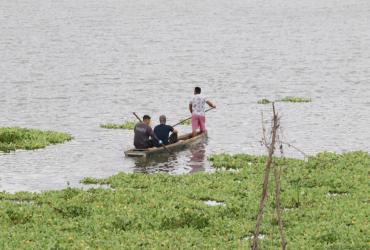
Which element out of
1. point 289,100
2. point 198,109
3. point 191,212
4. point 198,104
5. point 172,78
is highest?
point 172,78

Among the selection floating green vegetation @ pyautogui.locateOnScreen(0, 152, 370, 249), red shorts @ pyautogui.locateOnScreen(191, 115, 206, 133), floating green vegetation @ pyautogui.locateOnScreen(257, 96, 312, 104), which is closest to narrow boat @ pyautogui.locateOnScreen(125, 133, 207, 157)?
red shorts @ pyautogui.locateOnScreen(191, 115, 206, 133)

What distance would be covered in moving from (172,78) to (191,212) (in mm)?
48292

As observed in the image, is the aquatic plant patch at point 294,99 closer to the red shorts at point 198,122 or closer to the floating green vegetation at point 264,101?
the floating green vegetation at point 264,101

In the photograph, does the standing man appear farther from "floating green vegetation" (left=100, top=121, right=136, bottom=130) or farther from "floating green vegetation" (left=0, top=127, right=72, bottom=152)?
"floating green vegetation" (left=0, top=127, right=72, bottom=152)

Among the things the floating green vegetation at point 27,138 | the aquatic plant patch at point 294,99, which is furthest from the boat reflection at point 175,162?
the aquatic plant patch at point 294,99

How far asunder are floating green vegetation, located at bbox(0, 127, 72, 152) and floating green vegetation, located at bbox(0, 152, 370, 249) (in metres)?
8.51

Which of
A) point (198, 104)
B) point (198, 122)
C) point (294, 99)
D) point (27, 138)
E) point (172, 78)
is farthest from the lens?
point (172, 78)

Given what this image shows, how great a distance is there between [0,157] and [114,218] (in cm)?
1277

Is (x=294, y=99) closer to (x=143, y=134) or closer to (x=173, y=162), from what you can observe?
(x=143, y=134)

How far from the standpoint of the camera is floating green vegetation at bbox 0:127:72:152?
37.6 m

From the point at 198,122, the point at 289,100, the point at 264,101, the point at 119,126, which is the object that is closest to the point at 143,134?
the point at 198,122

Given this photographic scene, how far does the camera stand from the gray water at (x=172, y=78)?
3709cm

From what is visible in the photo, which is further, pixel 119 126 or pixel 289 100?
pixel 289 100

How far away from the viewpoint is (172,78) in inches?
2842
